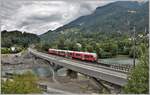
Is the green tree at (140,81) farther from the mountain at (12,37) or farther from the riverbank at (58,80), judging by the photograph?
the riverbank at (58,80)

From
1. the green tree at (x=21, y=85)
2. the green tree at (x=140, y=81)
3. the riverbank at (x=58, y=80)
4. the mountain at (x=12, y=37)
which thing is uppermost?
the mountain at (x=12, y=37)

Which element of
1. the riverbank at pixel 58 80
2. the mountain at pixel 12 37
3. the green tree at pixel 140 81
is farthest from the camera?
the riverbank at pixel 58 80

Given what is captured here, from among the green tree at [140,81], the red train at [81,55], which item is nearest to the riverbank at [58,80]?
the red train at [81,55]

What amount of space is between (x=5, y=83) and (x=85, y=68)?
11352 mm

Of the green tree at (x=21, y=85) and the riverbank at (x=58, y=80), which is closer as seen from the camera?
the green tree at (x=21, y=85)

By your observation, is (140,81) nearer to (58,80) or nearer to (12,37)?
(12,37)

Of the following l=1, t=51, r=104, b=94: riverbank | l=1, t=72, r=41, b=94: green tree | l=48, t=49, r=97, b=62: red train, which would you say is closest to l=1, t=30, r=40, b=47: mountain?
l=1, t=72, r=41, b=94: green tree

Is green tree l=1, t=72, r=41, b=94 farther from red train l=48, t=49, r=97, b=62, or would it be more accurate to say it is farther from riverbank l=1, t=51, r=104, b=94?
red train l=48, t=49, r=97, b=62

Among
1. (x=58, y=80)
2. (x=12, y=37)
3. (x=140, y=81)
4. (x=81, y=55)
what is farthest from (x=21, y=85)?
(x=58, y=80)

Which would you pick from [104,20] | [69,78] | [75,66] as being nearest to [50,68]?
[69,78]

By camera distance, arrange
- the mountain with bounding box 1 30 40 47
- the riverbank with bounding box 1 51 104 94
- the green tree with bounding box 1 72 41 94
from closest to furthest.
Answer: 1. the green tree with bounding box 1 72 41 94
2. the mountain with bounding box 1 30 40 47
3. the riverbank with bounding box 1 51 104 94

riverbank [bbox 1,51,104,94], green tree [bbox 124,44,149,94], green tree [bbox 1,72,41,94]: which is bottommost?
riverbank [bbox 1,51,104,94]

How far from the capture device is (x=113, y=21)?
117 metres

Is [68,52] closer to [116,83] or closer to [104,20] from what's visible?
[116,83]
